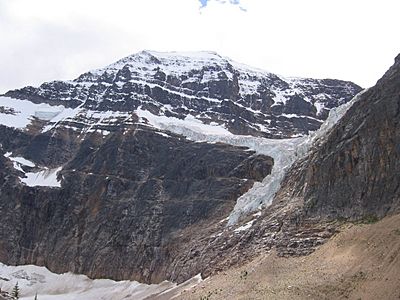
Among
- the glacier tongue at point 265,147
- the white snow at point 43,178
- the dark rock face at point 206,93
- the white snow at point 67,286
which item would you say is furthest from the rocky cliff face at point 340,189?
the dark rock face at point 206,93

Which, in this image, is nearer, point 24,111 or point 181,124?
point 181,124

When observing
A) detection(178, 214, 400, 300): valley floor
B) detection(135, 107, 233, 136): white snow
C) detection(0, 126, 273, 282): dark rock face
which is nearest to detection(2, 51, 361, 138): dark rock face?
detection(135, 107, 233, 136): white snow

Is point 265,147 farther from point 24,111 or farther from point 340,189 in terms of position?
point 24,111

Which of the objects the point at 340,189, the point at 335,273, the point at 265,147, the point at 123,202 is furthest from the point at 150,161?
the point at 335,273

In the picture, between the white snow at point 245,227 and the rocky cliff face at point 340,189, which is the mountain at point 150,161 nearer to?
the white snow at point 245,227

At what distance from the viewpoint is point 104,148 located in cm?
13388

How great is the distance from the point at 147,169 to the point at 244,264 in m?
55.7

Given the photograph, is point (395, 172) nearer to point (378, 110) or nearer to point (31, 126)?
point (378, 110)

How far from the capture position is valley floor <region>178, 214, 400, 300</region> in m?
51.0

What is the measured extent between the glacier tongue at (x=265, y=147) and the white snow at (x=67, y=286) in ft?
53.1

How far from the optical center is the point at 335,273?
54812 mm

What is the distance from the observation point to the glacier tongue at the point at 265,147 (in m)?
90.4

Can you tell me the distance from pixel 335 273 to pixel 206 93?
117m

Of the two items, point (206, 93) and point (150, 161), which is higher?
point (206, 93)
